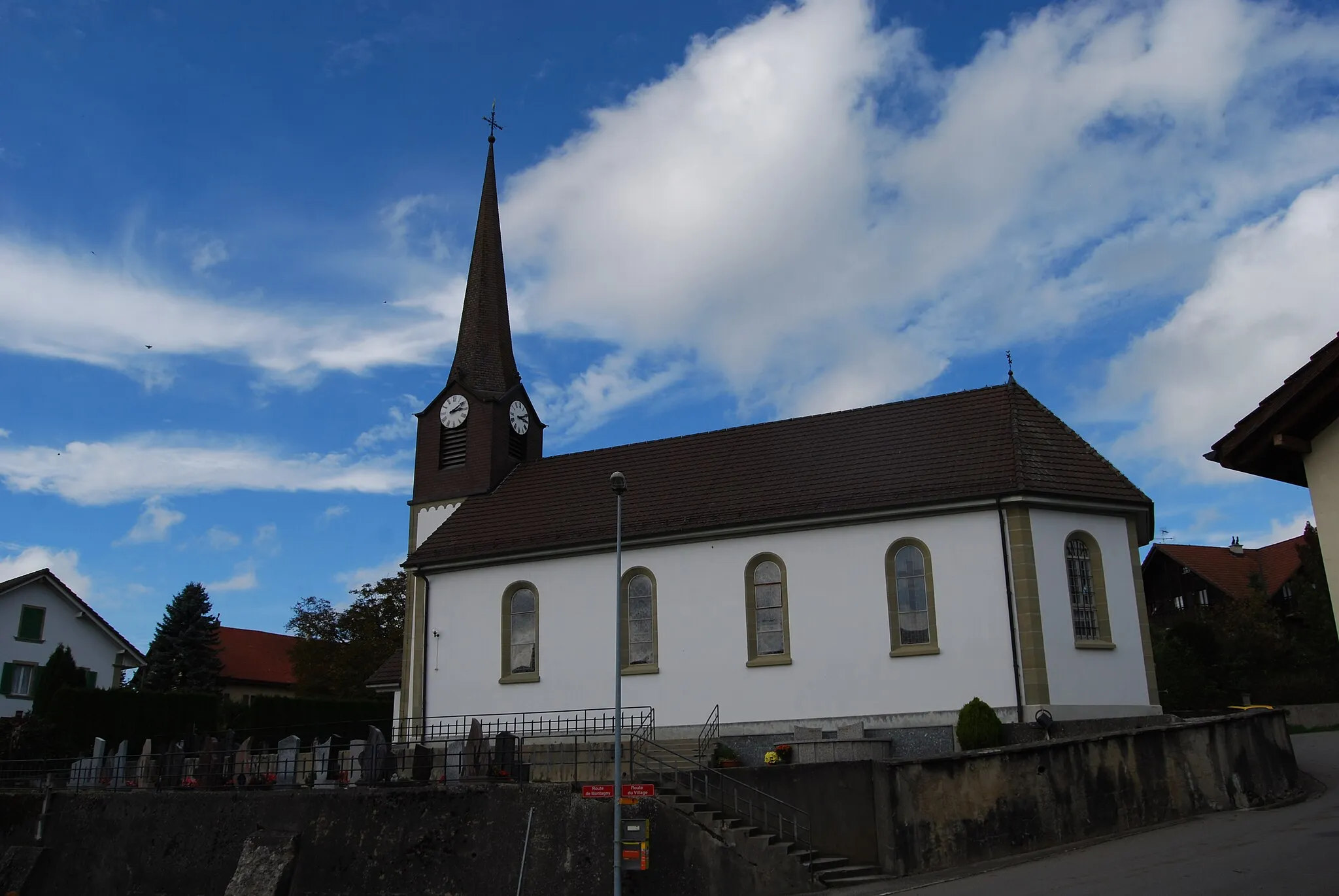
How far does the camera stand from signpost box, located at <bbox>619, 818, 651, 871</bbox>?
16.1m

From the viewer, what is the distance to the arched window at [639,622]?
2564cm

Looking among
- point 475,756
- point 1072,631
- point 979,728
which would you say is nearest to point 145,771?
point 475,756

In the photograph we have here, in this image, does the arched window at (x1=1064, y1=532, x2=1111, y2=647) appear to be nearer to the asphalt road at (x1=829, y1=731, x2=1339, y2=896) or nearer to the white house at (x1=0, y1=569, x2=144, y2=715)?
the asphalt road at (x1=829, y1=731, x2=1339, y2=896)

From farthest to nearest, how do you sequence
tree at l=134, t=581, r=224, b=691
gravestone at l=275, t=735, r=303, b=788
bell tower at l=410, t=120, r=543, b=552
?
tree at l=134, t=581, r=224, b=691
bell tower at l=410, t=120, r=543, b=552
gravestone at l=275, t=735, r=303, b=788

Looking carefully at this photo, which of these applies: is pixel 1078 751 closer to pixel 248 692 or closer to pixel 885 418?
pixel 885 418

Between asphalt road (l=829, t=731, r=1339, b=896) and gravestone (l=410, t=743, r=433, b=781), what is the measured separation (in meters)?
8.07

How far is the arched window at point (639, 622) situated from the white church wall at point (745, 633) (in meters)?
0.26

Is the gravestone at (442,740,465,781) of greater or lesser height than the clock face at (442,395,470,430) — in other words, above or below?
below

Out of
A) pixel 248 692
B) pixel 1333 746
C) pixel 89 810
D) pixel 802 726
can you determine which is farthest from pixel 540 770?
pixel 248 692

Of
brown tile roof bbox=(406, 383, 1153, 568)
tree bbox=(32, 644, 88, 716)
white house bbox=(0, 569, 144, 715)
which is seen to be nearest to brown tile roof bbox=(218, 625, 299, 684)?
white house bbox=(0, 569, 144, 715)

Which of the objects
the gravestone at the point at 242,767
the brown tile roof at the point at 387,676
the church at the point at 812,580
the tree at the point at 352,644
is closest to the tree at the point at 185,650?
the tree at the point at 352,644

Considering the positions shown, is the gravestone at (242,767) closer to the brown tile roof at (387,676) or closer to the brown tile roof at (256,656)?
the brown tile roof at (387,676)

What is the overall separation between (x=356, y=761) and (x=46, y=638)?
91.8 feet

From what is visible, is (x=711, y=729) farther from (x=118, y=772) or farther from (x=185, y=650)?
(x=185, y=650)
